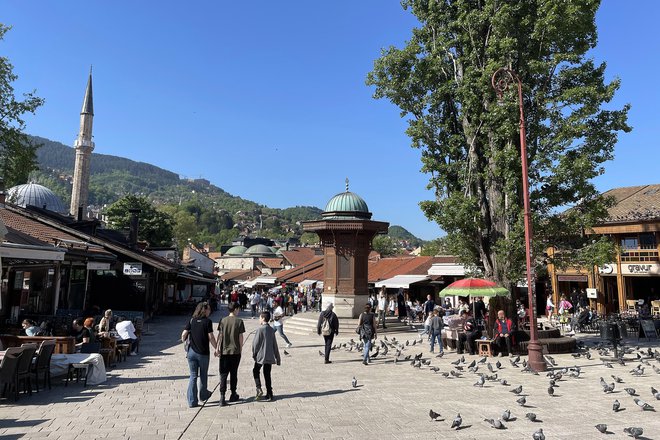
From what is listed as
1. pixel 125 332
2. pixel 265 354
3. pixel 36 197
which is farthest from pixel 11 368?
pixel 36 197

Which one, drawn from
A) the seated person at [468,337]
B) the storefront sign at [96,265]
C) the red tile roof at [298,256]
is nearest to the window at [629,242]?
the seated person at [468,337]

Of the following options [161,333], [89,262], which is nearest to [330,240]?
[161,333]

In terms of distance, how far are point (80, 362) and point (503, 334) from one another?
10.0 metres

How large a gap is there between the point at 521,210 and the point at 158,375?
34.3 ft

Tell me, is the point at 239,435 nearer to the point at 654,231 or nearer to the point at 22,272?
the point at 22,272

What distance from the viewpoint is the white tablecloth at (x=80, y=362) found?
28.3 feet

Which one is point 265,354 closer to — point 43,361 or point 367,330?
point 43,361

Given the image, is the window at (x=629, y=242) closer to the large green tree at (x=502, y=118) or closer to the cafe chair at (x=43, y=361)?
the large green tree at (x=502, y=118)

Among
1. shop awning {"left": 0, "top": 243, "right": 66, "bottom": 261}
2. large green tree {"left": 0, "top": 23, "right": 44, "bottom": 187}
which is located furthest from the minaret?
shop awning {"left": 0, "top": 243, "right": 66, "bottom": 261}

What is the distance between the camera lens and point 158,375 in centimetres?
981

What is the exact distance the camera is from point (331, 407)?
23.8 ft

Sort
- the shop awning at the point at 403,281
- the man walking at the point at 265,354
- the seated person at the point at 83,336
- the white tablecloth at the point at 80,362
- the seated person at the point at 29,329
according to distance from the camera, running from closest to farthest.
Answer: the man walking at the point at 265,354 < the white tablecloth at the point at 80,362 < the seated person at the point at 83,336 < the seated person at the point at 29,329 < the shop awning at the point at 403,281

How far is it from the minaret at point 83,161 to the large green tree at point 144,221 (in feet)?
18.9

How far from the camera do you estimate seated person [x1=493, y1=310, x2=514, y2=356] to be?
40.9ft
